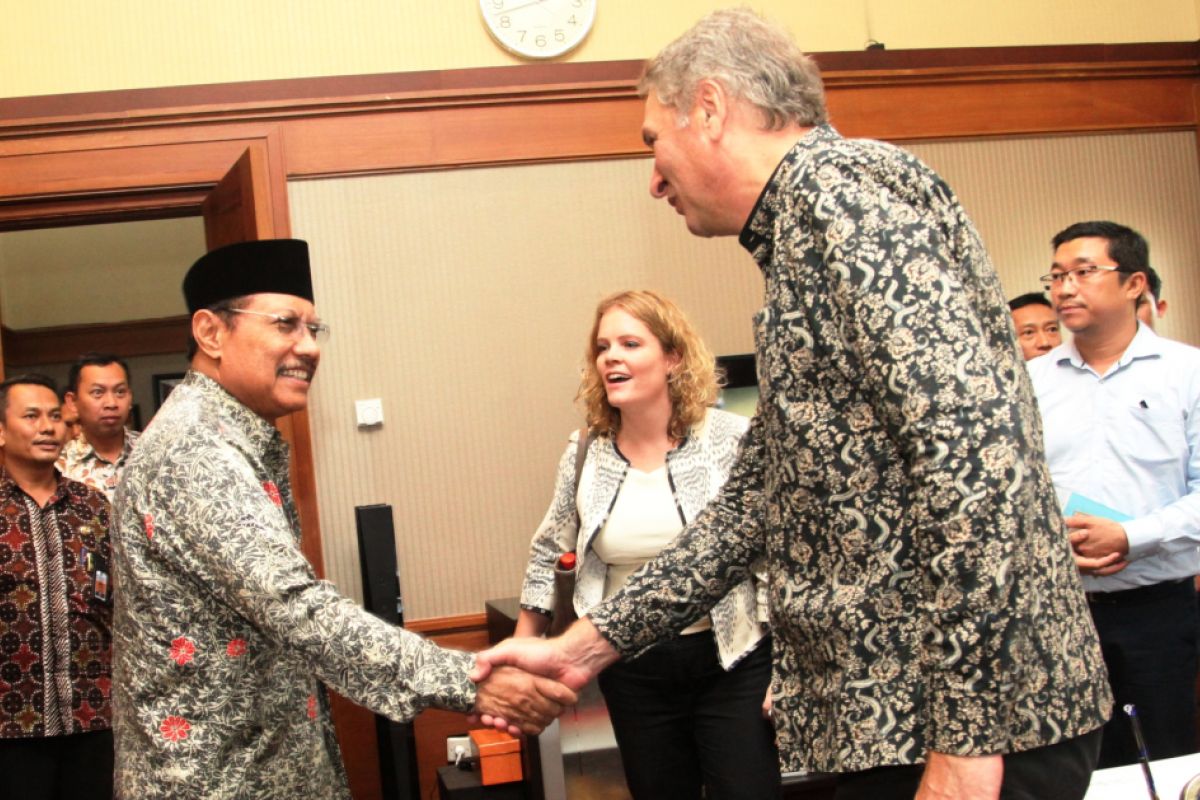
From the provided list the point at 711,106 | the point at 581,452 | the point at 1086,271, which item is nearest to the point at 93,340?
the point at 581,452

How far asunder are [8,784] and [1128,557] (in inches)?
116

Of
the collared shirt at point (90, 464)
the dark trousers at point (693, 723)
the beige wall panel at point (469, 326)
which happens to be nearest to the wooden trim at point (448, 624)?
the beige wall panel at point (469, 326)

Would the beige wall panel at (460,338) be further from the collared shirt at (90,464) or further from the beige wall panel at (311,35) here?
the collared shirt at (90,464)

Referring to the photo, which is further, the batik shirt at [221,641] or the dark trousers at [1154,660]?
the dark trousers at [1154,660]

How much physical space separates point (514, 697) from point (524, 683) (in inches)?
1.4

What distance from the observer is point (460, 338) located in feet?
15.2

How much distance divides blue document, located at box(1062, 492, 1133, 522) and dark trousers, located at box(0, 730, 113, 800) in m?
2.61

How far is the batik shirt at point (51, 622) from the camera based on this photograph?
10.9ft

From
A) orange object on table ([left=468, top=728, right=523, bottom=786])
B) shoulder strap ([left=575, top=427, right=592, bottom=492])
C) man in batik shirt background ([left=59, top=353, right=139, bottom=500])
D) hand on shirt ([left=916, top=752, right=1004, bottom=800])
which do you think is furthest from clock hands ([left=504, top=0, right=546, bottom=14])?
hand on shirt ([left=916, top=752, right=1004, bottom=800])

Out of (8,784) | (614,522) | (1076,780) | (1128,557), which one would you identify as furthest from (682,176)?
(8,784)

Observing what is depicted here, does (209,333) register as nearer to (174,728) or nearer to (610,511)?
(174,728)

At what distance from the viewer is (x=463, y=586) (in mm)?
4613

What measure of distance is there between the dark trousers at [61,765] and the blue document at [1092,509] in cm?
261

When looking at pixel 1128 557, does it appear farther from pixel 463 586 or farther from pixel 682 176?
pixel 463 586
